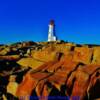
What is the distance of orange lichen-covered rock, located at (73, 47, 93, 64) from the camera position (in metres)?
40.6

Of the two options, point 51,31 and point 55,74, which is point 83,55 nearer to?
point 55,74

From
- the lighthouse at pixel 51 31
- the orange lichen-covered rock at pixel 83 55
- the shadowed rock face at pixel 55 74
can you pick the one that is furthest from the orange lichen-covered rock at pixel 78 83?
the lighthouse at pixel 51 31

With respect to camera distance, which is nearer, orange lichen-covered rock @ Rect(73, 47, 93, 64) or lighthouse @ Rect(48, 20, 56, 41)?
orange lichen-covered rock @ Rect(73, 47, 93, 64)

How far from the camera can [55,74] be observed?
3659 cm

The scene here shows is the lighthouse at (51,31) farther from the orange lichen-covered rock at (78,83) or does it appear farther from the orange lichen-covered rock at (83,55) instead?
the orange lichen-covered rock at (78,83)

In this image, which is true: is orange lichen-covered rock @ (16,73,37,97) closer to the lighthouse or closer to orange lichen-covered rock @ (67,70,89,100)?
orange lichen-covered rock @ (67,70,89,100)

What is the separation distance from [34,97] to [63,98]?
282 centimetres

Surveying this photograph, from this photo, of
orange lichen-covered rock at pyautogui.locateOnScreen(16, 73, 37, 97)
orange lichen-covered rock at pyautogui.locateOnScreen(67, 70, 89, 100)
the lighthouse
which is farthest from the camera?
the lighthouse

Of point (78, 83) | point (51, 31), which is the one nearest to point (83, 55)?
point (78, 83)

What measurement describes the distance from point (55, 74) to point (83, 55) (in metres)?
5.78

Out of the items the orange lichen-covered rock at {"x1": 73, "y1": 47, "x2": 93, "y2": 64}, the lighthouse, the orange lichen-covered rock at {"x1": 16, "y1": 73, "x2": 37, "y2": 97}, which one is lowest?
the orange lichen-covered rock at {"x1": 16, "y1": 73, "x2": 37, "y2": 97}

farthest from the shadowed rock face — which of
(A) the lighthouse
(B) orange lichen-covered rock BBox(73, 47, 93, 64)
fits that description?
(A) the lighthouse

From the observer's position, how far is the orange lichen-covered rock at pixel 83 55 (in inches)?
1597

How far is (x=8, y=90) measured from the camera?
120 feet
